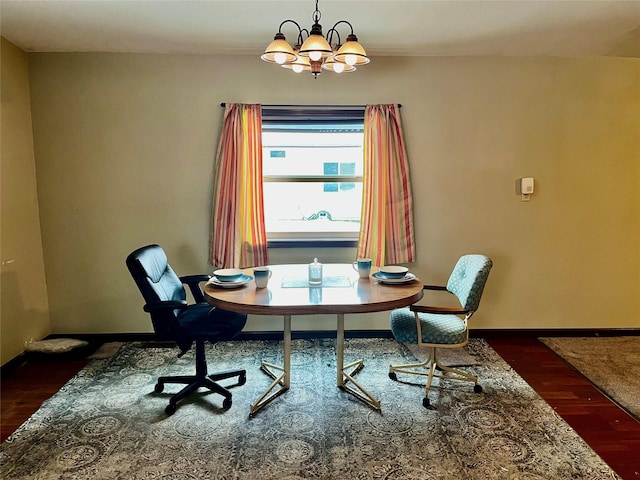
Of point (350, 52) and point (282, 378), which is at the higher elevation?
point (350, 52)

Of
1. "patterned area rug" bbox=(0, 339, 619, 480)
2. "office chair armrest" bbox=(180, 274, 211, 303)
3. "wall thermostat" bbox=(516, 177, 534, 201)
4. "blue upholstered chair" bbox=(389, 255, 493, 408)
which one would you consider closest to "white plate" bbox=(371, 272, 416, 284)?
"blue upholstered chair" bbox=(389, 255, 493, 408)

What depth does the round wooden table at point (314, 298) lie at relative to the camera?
2.24m

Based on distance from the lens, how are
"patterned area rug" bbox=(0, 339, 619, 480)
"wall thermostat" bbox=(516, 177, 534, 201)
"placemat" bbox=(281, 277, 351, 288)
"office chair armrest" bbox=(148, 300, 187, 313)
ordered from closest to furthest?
"patterned area rug" bbox=(0, 339, 619, 480) < "office chair armrest" bbox=(148, 300, 187, 313) < "placemat" bbox=(281, 277, 351, 288) < "wall thermostat" bbox=(516, 177, 534, 201)

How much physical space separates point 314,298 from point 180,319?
3.31ft

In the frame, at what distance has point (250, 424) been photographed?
245cm

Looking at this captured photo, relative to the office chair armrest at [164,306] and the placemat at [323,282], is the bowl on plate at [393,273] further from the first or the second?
the office chair armrest at [164,306]

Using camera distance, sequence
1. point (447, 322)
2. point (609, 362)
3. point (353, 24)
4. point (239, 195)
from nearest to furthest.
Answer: point (447, 322), point (353, 24), point (609, 362), point (239, 195)

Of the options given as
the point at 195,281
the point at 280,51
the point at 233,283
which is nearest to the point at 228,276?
the point at 233,283

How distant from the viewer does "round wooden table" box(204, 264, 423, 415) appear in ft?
7.36

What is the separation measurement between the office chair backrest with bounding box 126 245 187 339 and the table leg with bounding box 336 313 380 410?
1026mm

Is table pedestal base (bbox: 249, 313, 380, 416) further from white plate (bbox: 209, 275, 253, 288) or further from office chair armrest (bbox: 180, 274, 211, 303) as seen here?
office chair armrest (bbox: 180, 274, 211, 303)

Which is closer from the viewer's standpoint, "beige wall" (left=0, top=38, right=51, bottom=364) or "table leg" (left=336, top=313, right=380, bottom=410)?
"table leg" (left=336, top=313, right=380, bottom=410)

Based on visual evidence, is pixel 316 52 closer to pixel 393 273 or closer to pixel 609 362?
pixel 393 273

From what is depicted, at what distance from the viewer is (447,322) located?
2.77 m
